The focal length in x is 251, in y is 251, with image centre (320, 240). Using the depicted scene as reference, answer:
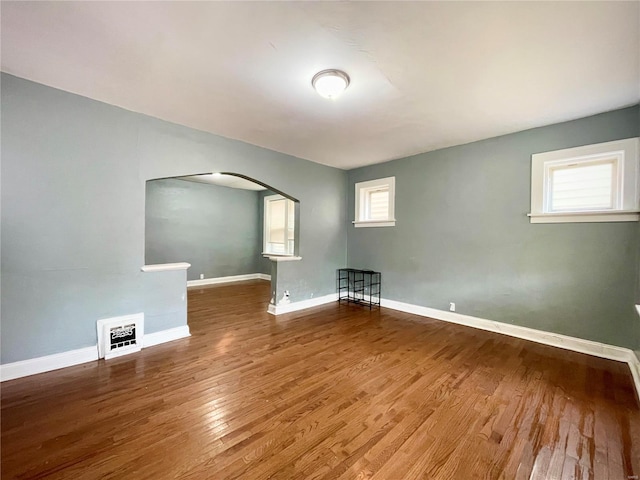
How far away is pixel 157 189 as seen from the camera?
5.73 meters

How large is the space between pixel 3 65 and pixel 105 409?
9.34 ft

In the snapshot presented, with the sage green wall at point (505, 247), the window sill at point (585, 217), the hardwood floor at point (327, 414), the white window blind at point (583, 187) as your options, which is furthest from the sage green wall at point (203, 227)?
the white window blind at point (583, 187)

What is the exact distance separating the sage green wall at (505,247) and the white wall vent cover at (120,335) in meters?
3.69

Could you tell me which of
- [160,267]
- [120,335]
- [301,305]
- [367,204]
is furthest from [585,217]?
[120,335]

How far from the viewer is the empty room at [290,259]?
1515 millimetres

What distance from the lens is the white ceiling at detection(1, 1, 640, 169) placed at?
1522 millimetres

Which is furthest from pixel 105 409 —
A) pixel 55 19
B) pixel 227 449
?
pixel 55 19

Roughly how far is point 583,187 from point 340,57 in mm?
3132

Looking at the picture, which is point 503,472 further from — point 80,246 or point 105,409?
point 80,246

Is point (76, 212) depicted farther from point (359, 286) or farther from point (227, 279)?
point (227, 279)

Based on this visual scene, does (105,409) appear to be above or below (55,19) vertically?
below

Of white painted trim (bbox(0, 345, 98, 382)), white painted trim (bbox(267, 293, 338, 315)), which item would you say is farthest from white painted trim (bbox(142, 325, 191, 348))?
white painted trim (bbox(267, 293, 338, 315))

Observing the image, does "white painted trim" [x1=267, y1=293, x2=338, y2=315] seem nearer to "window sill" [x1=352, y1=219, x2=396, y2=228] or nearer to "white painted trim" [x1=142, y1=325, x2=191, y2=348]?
"white painted trim" [x1=142, y1=325, x2=191, y2=348]

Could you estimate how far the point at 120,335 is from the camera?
268cm
